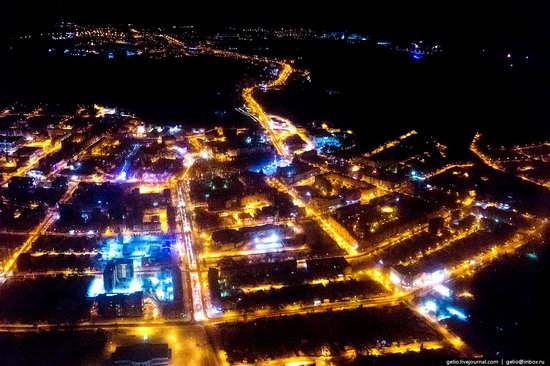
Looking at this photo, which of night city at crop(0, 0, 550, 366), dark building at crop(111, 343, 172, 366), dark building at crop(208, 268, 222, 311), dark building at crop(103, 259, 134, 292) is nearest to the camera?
dark building at crop(111, 343, 172, 366)

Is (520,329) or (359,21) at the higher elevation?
(359,21)

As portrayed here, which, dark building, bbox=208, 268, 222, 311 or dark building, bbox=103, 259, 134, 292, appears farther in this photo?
dark building, bbox=103, 259, 134, 292

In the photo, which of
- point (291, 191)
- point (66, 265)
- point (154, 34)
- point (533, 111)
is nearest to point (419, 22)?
point (533, 111)

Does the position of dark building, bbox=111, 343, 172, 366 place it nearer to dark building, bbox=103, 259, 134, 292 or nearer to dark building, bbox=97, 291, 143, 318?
dark building, bbox=97, 291, 143, 318

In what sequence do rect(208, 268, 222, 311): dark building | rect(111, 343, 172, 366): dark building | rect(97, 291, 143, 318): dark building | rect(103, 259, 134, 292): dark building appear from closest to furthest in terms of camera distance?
rect(111, 343, 172, 366): dark building
rect(97, 291, 143, 318): dark building
rect(208, 268, 222, 311): dark building
rect(103, 259, 134, 292): dark building

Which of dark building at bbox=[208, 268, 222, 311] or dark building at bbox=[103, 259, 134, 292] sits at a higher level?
dark building at bbox=[103, 259, 134, 292]

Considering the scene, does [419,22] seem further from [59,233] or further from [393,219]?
[59,233]

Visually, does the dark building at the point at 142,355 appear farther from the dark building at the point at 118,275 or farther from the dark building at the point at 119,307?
the dark building at the point at 118,275

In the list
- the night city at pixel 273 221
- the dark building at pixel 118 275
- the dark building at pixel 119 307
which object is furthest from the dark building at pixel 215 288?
the dark building at pixel 118 275

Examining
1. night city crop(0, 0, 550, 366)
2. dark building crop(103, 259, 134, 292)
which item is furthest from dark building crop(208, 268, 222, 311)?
dark building crop(103, 259, 134, 292)
